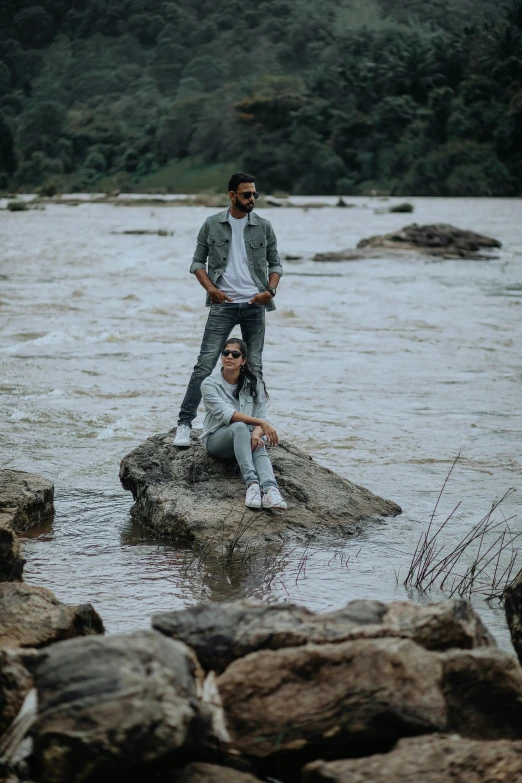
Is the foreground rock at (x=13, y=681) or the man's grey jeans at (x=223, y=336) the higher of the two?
the man's grey jeans at (x=223, y=336)

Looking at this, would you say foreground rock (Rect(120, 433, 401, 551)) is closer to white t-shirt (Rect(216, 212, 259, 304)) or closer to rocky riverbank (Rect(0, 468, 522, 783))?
white t-shirt (Rect(216, 212, 259, 304))

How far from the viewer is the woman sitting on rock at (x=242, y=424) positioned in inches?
284

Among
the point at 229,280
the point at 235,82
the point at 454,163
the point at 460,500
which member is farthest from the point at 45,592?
the point at 235,82

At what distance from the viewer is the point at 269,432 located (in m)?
7.28

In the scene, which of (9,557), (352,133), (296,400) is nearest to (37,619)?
(9,557)

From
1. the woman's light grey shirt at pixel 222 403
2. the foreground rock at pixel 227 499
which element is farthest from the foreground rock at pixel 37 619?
the woman's light grey shirt at pixel 222 403

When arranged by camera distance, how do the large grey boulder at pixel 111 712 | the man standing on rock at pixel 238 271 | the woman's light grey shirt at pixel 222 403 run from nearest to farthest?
the large grey boulder at pixel 111 712, the woman's light grey shirt at pixel 222 403, the man standing on rock at pixel 238 271

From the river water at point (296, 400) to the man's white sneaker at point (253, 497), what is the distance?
47 centimetres

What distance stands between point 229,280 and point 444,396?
22.0 ft

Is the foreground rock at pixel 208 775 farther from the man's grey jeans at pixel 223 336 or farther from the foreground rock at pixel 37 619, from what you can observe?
the man's grey jeans at pixel 223 336

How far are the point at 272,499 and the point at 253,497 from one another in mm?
139

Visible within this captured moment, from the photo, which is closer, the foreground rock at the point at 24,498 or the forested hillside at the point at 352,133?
the foreground rock at the point at 24,498

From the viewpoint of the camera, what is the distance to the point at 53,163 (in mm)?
150750

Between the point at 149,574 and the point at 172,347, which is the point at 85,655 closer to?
the point at 149,574
